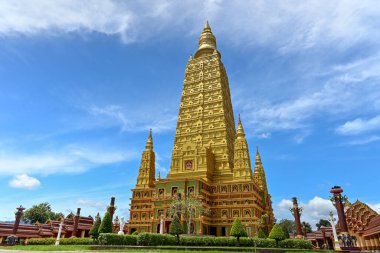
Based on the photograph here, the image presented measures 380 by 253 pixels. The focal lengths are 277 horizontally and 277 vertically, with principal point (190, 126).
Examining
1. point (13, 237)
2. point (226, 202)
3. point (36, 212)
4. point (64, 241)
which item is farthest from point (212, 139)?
point (36, 212)

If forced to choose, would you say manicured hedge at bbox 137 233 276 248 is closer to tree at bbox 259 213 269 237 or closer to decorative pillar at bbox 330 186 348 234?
decorative pillar at bbox 330 186 348 234

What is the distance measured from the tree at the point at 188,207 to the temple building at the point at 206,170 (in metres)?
0.84

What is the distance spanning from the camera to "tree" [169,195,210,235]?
43.6 m

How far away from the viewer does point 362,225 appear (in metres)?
41.0

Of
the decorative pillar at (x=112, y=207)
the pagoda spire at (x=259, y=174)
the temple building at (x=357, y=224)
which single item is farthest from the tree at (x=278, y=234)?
the decorative pillar at (x=112, y=207)

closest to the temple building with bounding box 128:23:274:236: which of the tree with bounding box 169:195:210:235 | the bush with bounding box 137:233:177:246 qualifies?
the tree with bounding box 169:195:210:235

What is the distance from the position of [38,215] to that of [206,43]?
72325 millimetres

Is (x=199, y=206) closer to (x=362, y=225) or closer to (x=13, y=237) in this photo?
(x=362, y=225)

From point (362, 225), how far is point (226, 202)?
20.8 m

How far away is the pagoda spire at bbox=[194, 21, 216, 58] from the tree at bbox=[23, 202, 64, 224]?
6422 cm

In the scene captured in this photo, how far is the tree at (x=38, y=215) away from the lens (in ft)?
277

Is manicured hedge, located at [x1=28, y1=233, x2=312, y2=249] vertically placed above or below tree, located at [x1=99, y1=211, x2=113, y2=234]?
below

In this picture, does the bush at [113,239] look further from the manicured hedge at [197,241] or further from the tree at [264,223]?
the tree at [264,223]

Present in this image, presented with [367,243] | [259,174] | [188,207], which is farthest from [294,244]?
[259,174]
